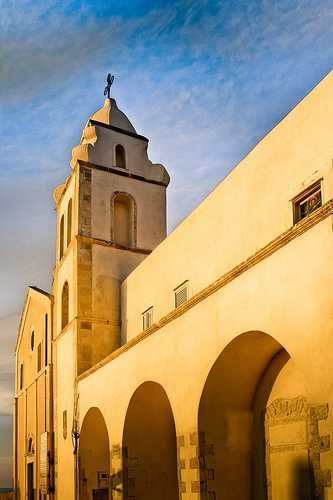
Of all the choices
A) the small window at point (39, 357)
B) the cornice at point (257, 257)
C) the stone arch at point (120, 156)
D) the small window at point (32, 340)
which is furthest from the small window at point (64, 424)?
the stone arch at point (120, 156)

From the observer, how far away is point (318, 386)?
24.5 feet

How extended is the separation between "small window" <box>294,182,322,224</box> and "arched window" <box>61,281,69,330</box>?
10435 millimetres

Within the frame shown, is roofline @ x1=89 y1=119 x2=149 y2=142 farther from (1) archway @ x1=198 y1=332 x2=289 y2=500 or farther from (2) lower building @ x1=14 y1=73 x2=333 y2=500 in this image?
(1) archway @ x1=198 y1=332 x2=289 y2=500

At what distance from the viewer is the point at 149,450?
13523 millimetres

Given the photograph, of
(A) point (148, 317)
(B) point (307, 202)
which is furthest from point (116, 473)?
(B) point (307, 202)

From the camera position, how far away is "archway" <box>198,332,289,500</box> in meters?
9.92

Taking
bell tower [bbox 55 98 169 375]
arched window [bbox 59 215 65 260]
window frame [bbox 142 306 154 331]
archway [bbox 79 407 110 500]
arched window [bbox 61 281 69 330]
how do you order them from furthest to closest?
arched window [bbox 59 215 65 260]
arched window [bbox 61 281 69 330]
bell tower [bbox 55 98 169 375]
archway [bbox 79 407 110 500]
window frame [bbox 142 306 154 331]

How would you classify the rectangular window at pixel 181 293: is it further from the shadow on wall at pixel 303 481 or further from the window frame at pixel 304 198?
the shadow on wall at pixel 303 481

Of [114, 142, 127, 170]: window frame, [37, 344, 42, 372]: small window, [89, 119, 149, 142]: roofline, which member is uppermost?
[89, 119, 149, 142]: roofline

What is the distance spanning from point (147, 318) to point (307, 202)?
7041 millimetres

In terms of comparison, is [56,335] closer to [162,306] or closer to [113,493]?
[162,306]

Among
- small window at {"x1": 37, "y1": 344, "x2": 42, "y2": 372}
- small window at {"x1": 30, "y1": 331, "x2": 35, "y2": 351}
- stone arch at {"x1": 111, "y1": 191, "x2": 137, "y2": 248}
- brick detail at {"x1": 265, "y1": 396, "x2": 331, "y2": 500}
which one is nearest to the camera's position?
brick detail at {"x1": 265, "y1": 396, "x2": 331, "y2": 500}

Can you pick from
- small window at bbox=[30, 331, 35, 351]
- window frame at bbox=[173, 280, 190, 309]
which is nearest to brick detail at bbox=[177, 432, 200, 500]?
window frame at bbox=[173, 280, 190, 309]

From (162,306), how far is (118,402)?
2852 millimetres
